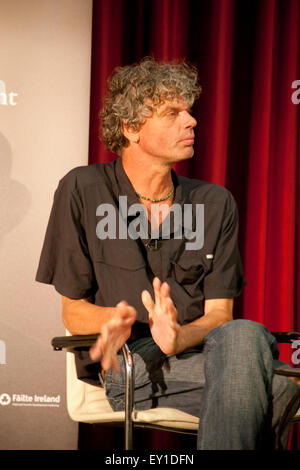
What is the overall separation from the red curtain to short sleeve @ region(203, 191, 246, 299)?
65cm

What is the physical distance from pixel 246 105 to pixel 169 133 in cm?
92

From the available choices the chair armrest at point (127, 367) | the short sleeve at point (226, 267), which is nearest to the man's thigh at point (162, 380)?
the chair armrest at point (127, 367)

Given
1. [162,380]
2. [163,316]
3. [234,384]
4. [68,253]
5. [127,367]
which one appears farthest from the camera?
[68,253]

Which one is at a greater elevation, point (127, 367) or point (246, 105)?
point (246, 105)

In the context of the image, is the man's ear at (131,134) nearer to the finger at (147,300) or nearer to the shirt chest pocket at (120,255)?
the shirt chest pocket at (120,255)

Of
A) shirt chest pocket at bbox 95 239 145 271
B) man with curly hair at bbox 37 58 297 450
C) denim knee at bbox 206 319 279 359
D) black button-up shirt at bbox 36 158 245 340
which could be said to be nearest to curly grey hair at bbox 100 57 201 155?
man with curly hair at bbox 37 58 297 450

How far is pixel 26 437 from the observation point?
2.73 meters

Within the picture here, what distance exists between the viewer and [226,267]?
2016 millimetres

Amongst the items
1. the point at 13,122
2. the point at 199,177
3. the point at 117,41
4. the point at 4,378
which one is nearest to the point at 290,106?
the point at 199,177

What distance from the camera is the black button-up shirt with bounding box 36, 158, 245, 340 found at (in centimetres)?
193

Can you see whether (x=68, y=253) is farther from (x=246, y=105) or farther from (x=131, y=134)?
(x=246, y=105)

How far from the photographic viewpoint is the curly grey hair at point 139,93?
208cm

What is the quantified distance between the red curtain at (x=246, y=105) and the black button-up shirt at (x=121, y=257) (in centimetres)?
68

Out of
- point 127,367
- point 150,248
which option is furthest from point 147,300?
point 150,248
